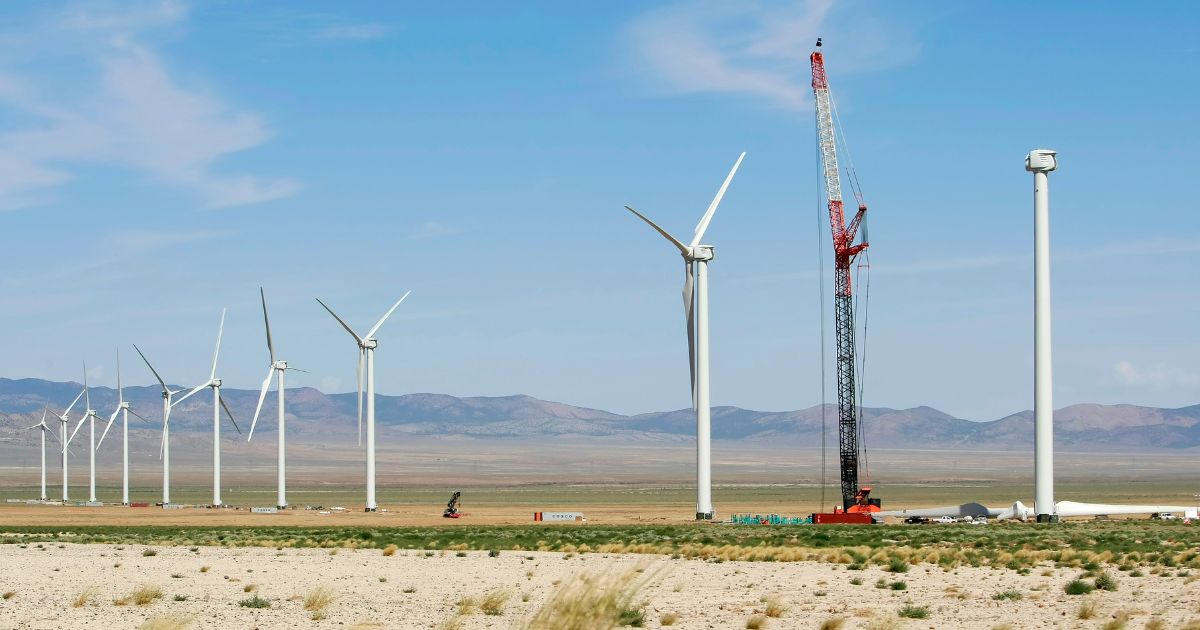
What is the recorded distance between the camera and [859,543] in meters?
51.2

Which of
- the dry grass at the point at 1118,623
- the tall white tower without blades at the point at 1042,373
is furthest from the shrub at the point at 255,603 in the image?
the tall white tower without blades at the point at 1042,373

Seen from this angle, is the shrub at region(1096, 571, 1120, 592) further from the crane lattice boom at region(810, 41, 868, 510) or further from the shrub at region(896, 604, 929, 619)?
the crane lattice boom at region(810, 41, 868, 510)

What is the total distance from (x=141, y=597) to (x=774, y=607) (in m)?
12.7

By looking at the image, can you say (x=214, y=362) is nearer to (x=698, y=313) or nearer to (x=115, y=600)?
(x=698, y=313)

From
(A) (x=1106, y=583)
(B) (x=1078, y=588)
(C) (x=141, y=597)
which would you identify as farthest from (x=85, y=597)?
(A) (x=1106, y=583)

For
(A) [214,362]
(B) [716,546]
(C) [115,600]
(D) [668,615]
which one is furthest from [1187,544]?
(A) [214,362]

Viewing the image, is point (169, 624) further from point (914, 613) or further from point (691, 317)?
point (691, 317)

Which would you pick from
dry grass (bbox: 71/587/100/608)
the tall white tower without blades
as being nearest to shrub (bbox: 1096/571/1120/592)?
dry grass (bbox: 71/587/100/608)

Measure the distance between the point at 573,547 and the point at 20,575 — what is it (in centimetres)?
1822

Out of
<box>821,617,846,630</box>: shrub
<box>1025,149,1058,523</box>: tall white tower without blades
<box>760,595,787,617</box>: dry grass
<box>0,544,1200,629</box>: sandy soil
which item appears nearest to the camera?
<box>821,617,846,630</box>: shrub

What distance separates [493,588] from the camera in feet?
115

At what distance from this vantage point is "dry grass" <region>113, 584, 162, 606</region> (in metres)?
31.1

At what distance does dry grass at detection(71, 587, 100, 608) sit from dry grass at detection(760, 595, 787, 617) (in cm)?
1338

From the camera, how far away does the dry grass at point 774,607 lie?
29.0 m
